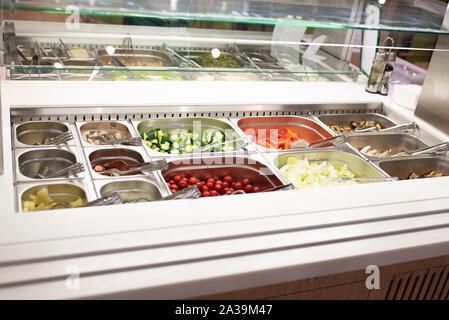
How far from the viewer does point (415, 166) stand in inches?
68.5

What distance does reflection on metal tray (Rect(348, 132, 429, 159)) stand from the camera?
1.86 meters

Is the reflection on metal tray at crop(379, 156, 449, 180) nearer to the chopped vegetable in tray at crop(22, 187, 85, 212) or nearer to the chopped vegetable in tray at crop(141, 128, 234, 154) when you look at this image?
the chopped vegetable in tray at crop(141, 128, 234, 154)

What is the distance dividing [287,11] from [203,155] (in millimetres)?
542

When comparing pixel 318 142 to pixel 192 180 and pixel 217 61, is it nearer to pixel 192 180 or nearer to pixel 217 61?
pixel 192 180

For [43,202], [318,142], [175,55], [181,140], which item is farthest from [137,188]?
[175,55]

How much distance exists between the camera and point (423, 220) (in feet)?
4.33

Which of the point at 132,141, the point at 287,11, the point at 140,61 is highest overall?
the point at 287,11

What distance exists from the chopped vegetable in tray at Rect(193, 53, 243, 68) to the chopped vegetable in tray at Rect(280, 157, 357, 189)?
0.90 m

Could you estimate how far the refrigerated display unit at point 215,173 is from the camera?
3.40 feet

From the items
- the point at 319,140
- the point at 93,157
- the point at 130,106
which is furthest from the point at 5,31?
the point at 319,140

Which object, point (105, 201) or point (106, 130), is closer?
point (105, 201)

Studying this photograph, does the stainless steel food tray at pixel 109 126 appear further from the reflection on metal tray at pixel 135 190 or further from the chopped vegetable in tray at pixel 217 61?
the chopped vegetable in tray at pixel 217 61

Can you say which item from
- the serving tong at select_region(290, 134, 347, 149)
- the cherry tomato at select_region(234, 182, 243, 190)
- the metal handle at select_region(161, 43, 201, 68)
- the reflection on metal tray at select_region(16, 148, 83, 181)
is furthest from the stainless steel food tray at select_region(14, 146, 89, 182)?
the metal handle at select_region(161, 43, 201, 68)
